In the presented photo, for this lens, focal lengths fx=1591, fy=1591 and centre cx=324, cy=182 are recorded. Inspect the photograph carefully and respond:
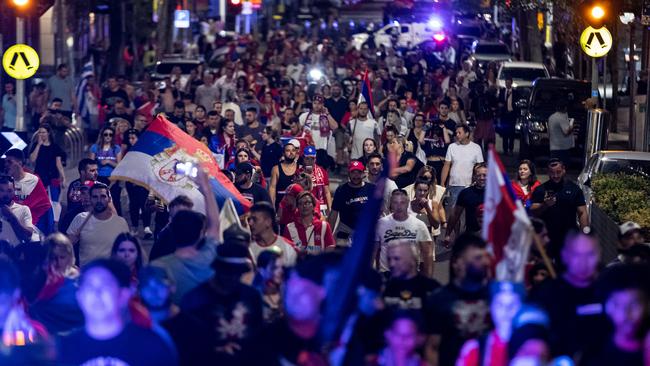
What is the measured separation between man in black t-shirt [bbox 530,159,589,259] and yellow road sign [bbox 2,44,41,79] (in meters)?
10.2

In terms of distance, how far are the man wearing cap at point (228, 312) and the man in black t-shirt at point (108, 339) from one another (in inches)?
20.2

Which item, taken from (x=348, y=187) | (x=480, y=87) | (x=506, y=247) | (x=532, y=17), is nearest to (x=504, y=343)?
(x=506, y=247)

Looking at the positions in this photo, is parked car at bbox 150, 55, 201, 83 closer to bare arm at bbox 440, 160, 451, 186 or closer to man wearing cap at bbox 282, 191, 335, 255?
bare arm at bbox 440, 160, 451, 186

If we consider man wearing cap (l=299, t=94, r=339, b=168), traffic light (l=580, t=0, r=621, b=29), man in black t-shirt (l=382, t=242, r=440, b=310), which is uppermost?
traffic light (l=580, t=0, r=621, b=29)

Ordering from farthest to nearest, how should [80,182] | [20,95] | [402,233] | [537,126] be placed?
[537,126] → [20,95] → [80,182] → [402,233]

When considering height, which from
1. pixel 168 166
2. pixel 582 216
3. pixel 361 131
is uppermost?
pixel 168 166

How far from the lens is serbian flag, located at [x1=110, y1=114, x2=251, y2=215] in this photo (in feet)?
44.8

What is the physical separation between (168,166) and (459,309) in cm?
622

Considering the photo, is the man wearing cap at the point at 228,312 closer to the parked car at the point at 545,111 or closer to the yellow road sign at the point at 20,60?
the yellow road sign at the point at 20,60

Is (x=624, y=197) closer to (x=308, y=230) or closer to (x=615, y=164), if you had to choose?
(x=615, y=164)

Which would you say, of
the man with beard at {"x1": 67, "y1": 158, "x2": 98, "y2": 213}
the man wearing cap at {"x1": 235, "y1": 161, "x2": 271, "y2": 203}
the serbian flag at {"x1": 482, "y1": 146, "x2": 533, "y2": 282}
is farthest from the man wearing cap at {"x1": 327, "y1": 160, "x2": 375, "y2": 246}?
the serbian flag at {"x1": 482, "y1": 146, "x2": 533, "y2": 282}

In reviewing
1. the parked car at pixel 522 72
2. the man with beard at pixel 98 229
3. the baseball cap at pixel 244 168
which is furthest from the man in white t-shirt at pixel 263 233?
the parked car at pixel 522 72

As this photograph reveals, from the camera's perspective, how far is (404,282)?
352 inches

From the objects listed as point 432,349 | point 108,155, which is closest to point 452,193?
point 108,155
